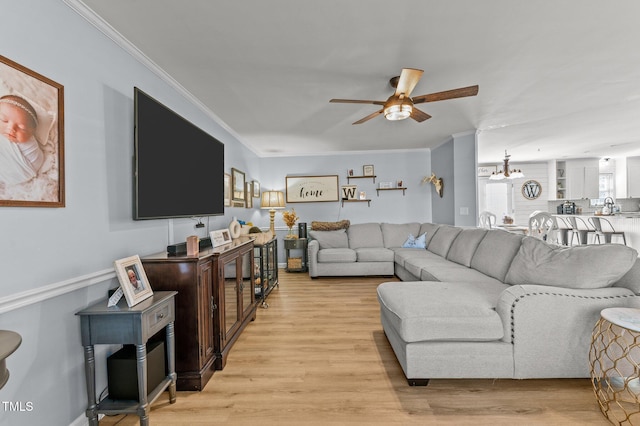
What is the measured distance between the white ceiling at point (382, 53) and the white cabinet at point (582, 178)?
4264 millimetres

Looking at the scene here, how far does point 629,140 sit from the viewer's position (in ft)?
17.4

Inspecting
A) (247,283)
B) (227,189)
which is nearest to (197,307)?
(247,283)

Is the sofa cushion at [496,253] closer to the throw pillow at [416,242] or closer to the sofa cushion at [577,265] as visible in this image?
the sofa cushion at [577,265]

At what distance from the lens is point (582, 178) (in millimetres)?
7348

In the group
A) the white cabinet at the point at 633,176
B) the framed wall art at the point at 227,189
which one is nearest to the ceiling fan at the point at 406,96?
the framed wall art at the point at 227,189

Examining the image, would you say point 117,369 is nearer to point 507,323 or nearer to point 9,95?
point 9,95

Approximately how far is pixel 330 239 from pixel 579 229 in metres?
5.11

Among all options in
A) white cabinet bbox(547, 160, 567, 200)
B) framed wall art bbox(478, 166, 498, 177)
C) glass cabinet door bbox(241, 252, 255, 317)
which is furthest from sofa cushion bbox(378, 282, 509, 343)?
white cabinet bbox(547, 160, 567, 200)

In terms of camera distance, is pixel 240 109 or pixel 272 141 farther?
pixel 272 141

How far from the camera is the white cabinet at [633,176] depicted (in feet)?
22.7

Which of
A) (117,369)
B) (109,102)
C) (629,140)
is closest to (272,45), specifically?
(109,102)

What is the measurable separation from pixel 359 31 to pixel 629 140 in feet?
21.9

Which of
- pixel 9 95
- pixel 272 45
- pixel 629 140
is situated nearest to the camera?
pixel 9 95

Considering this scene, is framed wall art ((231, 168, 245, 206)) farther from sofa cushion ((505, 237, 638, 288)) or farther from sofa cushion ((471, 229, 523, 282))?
sofa cushion ((505, 237, 638, 288))
